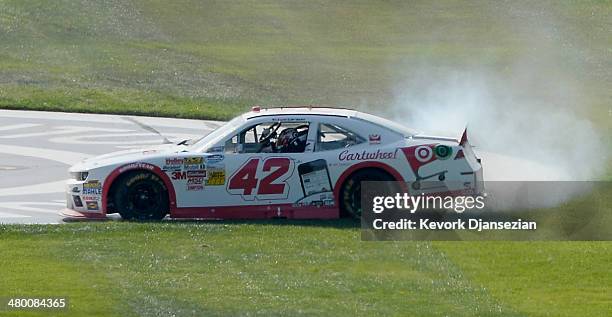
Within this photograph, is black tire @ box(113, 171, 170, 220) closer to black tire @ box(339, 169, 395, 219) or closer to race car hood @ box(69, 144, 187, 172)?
race car hood @ box(69, 144, 187, 172)

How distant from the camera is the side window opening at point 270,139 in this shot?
658 inches

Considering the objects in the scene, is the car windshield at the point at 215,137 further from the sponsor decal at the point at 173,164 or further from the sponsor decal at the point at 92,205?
the sponsor decal at the point at 92,205

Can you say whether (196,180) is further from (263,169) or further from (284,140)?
(284,140)

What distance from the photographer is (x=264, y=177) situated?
650 inches

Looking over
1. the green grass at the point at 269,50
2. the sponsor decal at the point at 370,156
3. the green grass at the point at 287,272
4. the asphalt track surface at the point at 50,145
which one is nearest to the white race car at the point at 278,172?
the sponsor decal at the point at 370,156

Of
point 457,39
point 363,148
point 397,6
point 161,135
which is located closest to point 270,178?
point 363,148

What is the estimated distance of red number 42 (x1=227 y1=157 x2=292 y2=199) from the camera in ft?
54.2

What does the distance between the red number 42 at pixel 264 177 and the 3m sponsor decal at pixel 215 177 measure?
0.35 ft

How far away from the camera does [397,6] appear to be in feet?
162

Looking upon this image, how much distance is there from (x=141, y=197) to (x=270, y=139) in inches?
71.3

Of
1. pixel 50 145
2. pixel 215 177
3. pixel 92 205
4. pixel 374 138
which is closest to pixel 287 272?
pixel 215 177

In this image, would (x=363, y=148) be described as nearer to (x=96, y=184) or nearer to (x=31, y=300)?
(x=96, y=184)

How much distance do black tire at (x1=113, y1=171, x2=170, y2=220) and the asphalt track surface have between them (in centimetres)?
96

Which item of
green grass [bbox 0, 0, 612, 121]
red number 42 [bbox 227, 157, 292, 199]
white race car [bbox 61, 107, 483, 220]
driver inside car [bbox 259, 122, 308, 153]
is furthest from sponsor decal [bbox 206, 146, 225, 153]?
green grass [bbox 0, 0, 612, 121]
